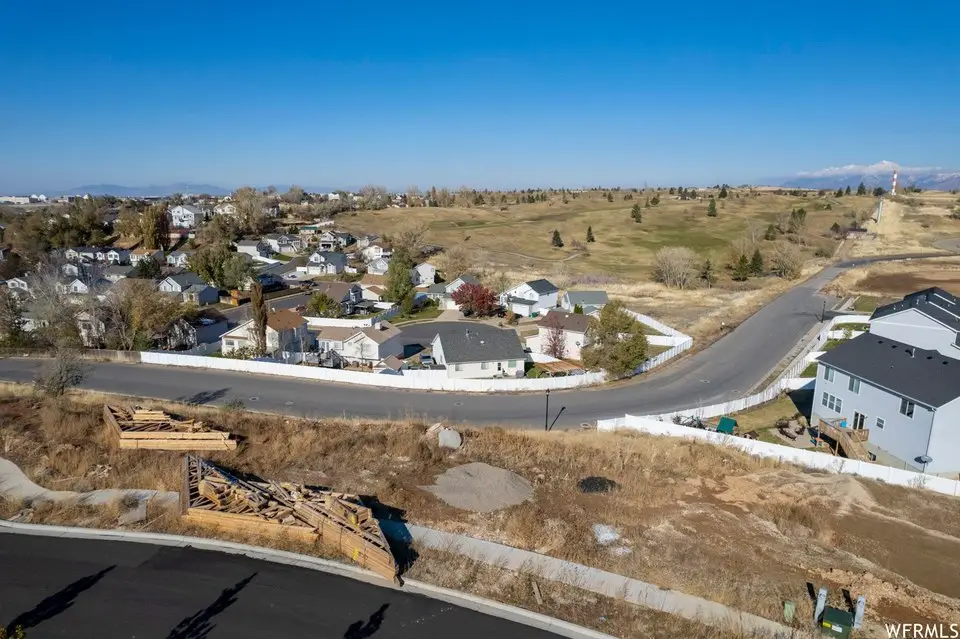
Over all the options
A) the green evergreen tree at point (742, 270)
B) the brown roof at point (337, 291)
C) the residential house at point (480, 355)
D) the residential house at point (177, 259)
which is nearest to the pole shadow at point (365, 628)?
the residential house at point (480, 355)

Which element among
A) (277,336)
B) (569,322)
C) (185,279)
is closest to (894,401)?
(569,322)

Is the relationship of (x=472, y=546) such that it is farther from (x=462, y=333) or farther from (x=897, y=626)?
(x=462, y=333)

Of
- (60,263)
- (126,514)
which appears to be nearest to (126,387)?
(126,514)

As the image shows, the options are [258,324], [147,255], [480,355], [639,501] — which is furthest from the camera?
[147,255]

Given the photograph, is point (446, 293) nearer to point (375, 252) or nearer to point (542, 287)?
point (542, 287)

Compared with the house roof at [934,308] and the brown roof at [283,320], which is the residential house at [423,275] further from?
the house roof at [934,308]
